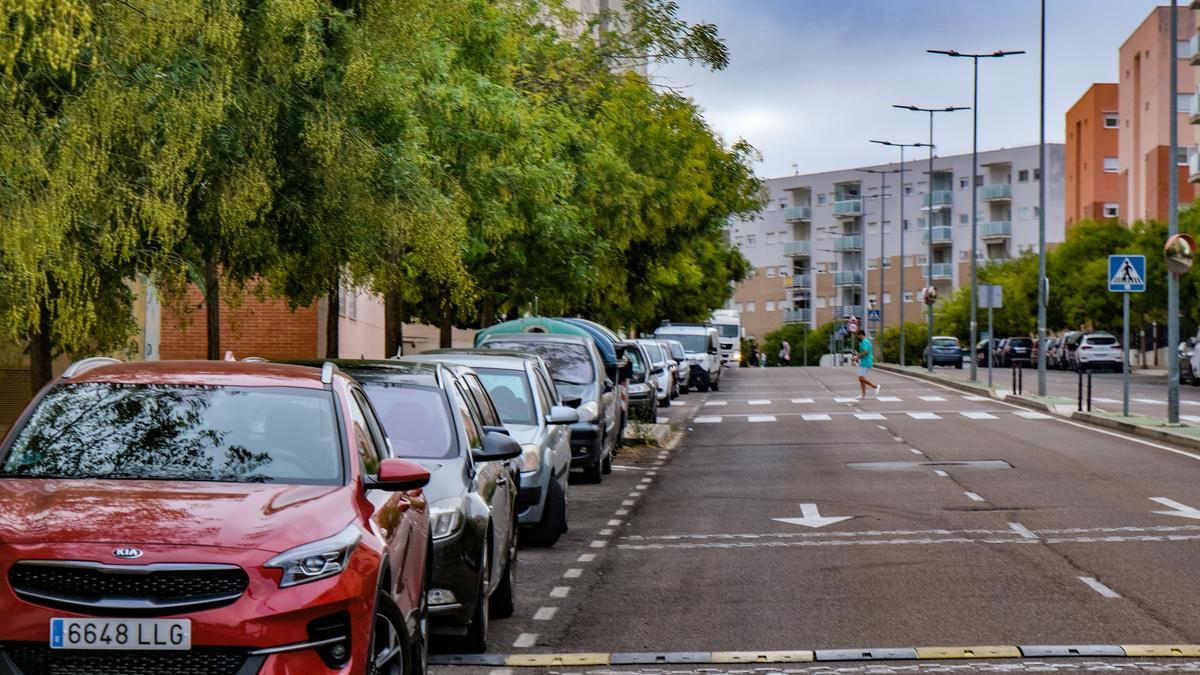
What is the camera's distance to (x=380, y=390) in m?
11.6

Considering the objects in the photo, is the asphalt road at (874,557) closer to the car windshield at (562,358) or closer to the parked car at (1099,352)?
the car windshield at (562,358)

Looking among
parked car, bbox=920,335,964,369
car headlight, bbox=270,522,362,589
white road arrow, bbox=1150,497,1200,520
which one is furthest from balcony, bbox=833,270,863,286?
car headlight, bbox=270,522,362,589

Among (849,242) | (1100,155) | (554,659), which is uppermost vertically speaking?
(1100,155)

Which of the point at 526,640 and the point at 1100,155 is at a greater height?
the point at 1100,155

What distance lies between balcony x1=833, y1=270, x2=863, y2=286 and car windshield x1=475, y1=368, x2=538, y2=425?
12816cm

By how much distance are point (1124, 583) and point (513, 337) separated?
12.9 metres

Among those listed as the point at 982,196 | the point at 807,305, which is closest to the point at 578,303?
the point at 982,196

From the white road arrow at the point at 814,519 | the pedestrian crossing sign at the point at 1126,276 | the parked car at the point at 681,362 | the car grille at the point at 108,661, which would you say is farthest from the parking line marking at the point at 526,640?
the parked car at the point at 681,362

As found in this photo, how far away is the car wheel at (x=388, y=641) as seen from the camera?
714cm

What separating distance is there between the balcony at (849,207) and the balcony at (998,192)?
1099 centimetres

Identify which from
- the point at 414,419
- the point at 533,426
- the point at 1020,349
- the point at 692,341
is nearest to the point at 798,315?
the point at 1020,349

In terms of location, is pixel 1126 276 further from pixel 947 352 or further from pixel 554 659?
pixel 947 352

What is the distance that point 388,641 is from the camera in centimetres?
739

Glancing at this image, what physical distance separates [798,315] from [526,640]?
145 meters
